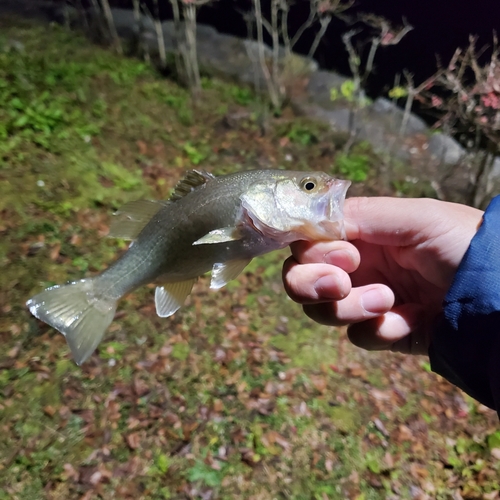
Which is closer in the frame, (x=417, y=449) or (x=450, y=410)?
(x=417, y=449)

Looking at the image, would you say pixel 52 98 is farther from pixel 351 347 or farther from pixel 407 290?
pixel 407 290

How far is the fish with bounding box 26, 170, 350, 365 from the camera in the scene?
5.57 ft

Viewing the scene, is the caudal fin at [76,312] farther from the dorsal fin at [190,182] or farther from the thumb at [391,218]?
the thumb at [391,218]

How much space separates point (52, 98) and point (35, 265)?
2.73 m

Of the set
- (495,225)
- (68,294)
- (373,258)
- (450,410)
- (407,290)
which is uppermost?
(495,225)

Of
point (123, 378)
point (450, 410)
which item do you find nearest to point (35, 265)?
point (123, 378)

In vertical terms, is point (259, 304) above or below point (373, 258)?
below

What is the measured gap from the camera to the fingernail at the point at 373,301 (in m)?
2.07

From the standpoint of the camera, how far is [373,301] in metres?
2.07

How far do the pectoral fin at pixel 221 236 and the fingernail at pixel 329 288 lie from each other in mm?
437

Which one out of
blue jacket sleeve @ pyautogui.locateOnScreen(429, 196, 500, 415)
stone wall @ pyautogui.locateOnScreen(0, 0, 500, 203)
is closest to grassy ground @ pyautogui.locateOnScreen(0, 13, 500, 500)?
blue jacket sleeve @ pyautogui.locateOnScreen(429, 196, 500, 415)

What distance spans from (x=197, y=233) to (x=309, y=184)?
0.50 metres

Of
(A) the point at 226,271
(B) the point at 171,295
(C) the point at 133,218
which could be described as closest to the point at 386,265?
(A) the point at 226,271

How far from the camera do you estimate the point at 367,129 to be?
25.4ft
